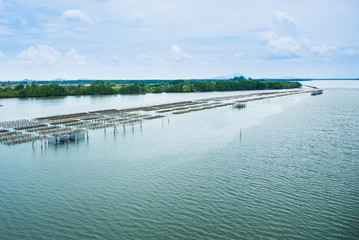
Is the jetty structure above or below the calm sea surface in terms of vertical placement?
above

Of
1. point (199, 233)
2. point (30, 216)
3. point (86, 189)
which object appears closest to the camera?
point (199, 233)

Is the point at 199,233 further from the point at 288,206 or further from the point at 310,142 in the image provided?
the point at 310,142

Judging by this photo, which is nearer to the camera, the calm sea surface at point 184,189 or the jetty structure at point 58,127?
the calm sea surface at point 184,189

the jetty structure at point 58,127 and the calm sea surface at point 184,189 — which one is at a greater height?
the jetty structure at point 58,127

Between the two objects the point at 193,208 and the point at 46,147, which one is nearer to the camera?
the point at 193,208

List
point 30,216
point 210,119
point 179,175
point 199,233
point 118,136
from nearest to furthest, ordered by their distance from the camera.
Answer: point 199,233, point 30,216, point 179,175, point 118,136, point 210,119

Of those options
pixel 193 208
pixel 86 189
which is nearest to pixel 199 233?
pixel 193 208

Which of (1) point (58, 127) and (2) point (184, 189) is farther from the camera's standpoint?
(1) point (58, 127)

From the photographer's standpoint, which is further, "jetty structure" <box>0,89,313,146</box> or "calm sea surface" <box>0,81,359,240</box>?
"jetty structure" <box>0,89,313,146</box>
